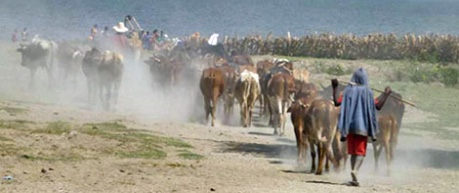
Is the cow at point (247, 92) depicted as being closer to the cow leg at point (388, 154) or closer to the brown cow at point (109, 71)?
the brown cow at point (109, 71)

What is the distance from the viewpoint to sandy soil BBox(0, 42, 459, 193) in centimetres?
1603

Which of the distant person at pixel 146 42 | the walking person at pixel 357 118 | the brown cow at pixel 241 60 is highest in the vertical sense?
the distant person at pixel 146 42

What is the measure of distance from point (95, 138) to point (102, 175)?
443 centimetres

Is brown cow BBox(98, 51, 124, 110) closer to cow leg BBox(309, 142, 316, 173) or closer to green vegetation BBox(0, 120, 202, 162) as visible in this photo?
green vegetation BBox(0, 120, 202, 162)

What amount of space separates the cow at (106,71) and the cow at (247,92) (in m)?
3.69

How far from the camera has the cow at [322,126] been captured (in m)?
17.9

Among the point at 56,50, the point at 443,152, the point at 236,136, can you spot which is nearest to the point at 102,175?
the point at 236,136

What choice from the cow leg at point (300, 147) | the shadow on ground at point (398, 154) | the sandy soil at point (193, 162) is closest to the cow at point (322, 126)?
the sandy soil at point (193, 162)

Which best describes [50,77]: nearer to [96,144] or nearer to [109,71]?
[109,71]

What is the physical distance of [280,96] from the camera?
25.4 metres

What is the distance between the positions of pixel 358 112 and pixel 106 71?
1326cm

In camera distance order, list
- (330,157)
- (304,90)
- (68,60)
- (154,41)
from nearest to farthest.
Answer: (330,157)
(304,90)
(68,60)
(154,41)

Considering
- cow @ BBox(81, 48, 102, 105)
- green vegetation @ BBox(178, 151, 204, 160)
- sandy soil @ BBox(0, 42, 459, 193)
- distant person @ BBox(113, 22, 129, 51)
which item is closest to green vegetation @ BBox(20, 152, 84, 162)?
sandy soil @ BBox(0, 42, 459, 193)

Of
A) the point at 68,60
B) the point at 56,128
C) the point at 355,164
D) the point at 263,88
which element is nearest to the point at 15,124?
the point at 56,128
